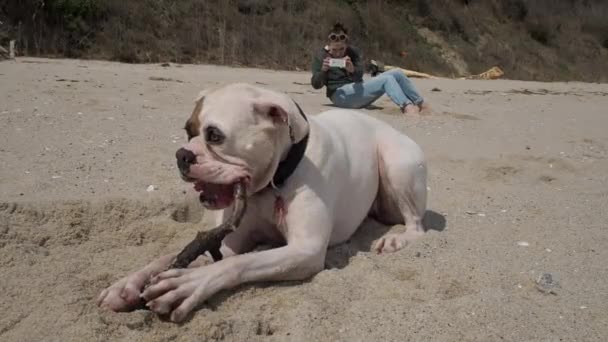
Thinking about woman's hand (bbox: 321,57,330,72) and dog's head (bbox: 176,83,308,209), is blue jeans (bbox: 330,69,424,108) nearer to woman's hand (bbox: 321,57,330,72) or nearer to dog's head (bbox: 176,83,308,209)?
woman's hand (bbox: 321,57,330,72)

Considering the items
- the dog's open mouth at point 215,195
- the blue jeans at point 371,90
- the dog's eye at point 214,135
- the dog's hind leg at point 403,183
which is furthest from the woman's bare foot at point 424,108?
the dog's eye at point 214,135

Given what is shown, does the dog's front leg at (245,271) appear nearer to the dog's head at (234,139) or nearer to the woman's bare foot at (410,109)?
the dog's head at (234,139)

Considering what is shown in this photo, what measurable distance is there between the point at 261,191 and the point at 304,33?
70.3 feet

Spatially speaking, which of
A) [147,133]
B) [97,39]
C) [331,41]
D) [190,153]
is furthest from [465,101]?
[97,39]

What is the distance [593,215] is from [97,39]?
57.5 ft

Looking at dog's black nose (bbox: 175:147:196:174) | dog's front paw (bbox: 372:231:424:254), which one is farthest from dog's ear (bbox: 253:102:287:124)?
dog's front paw (bbox: 372:231:424:254)

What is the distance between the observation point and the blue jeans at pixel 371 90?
33.6 ft

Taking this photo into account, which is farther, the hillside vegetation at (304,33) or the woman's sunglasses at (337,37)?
the hillside vegetation at (304,33)

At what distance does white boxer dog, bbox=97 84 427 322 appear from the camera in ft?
9.42

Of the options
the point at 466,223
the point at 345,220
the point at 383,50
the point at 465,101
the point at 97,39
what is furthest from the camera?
the point at 383,50

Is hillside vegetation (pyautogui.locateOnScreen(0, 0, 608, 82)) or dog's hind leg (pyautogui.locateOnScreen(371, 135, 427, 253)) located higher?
dog's hind leg (pyautogui.locateOnScreen(371, 135, 427, 253))

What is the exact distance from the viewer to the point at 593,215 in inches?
190

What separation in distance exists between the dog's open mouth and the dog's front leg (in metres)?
0.30

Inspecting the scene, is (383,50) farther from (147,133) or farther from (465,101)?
(147,133)
